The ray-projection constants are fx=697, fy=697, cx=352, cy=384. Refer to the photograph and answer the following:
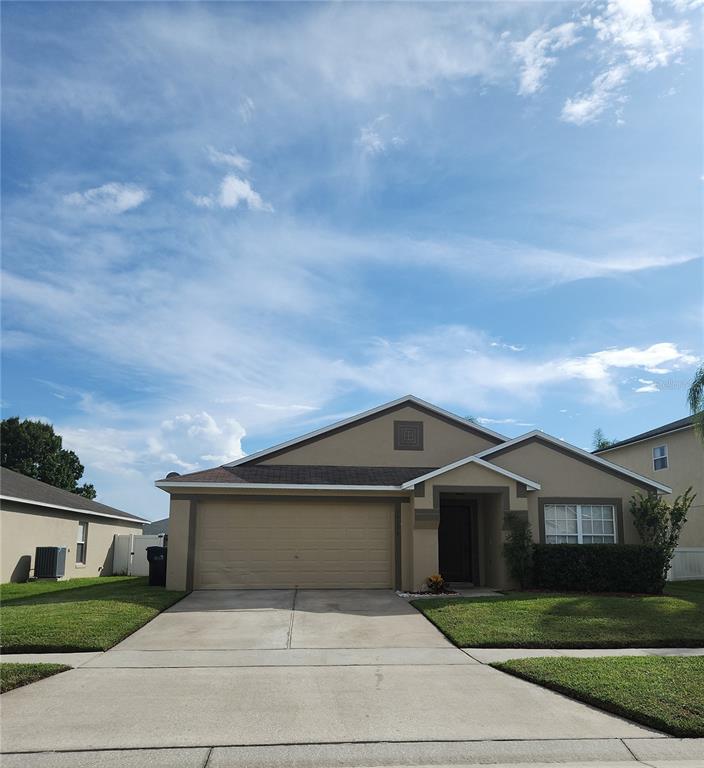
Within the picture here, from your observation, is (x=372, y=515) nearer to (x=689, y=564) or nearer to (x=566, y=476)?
(x=566, y=476)

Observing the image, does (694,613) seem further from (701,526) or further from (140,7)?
(140,7)

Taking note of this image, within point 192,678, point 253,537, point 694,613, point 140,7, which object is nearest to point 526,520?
point 694,613

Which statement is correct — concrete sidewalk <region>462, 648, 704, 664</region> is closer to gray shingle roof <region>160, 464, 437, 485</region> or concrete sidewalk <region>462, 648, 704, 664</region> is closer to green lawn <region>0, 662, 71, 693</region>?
green lawn <region>0, 662, 71, 693</region>


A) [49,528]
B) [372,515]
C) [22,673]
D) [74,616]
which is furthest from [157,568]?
[22,673]

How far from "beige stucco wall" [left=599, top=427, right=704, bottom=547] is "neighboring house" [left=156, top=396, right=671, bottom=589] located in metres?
8.17

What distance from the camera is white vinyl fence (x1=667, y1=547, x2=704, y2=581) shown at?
2212 cm

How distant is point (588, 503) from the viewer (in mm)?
18188

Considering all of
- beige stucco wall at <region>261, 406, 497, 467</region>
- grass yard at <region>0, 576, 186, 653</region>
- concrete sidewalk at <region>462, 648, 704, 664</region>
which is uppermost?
beige stucco wall at <region>261, 406, 497, 467</region>

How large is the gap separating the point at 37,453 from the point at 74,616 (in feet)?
118

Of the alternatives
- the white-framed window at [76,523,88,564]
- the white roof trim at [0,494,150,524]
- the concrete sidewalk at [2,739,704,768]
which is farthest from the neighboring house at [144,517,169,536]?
the concrete sidewalk at [2,739,704,768]

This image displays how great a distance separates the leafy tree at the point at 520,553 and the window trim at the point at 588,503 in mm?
967

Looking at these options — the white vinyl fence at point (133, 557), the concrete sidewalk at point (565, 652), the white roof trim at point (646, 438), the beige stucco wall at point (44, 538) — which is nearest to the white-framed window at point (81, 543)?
the beige stucco wall at point (44, 538)

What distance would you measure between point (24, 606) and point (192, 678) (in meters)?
7.20

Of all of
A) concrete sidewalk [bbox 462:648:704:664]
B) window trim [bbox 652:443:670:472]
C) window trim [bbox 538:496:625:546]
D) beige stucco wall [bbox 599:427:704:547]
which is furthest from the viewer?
window trim [bbox 652:443:670:472]
